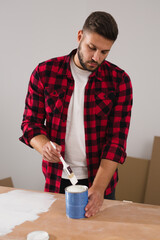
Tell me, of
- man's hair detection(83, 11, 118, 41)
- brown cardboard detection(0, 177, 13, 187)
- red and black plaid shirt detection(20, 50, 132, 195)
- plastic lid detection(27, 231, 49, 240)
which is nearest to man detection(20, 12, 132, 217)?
red and black plaid shirt detection(20, 50, 132, 195)

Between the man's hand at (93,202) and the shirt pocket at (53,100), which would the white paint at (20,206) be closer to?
the man's hand at (93,202)

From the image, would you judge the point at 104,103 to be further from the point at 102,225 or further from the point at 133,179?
the point at 133,179

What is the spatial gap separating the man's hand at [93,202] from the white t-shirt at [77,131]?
0.80ft

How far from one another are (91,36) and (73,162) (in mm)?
646

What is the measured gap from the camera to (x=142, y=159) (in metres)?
2.48

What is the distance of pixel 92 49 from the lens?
1.24 m

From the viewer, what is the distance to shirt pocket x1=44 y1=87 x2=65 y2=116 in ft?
4.43

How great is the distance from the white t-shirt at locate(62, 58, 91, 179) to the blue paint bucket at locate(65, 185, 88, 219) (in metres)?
0.37

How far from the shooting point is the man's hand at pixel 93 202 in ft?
3.40

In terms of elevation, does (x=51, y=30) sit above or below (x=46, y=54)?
above

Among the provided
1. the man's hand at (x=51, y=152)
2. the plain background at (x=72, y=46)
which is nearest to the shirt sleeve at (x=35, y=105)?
the man's hand at (x=51, y=152)

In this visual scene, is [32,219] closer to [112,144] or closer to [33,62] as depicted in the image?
[112,144]

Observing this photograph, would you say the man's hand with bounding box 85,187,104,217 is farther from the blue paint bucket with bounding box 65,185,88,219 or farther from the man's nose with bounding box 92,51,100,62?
the man's nose with bounding box 92,51,100,62

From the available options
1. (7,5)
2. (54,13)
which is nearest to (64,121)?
(54,13)
